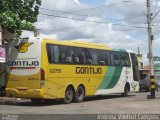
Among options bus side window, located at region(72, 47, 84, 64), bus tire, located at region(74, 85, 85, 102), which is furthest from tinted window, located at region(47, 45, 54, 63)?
bus tire, located at region(74, 85, 85, 102)

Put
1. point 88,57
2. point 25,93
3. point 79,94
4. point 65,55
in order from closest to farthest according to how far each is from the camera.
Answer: point 25,93
point 65,55
point 79,94
point 88,57

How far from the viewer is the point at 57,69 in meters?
25.6

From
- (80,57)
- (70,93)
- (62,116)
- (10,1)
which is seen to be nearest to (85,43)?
(80,57)

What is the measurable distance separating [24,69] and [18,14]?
3719 millimetres

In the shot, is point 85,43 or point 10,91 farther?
point 85,43

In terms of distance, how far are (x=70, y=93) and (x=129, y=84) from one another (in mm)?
8306

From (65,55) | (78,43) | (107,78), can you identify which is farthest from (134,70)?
(65,55)

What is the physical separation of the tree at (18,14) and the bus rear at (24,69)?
1.05m

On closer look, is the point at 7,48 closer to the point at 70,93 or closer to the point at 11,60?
the point at 11,60

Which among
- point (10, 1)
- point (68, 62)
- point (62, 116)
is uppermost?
point (10, 1)

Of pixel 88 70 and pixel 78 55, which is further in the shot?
pixel 88 70

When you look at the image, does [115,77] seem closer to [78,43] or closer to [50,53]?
[78,43]

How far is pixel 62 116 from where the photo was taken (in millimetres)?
18672

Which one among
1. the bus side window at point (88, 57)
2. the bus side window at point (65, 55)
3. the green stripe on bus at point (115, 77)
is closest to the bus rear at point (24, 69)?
the bus side window at point (65, 55)
